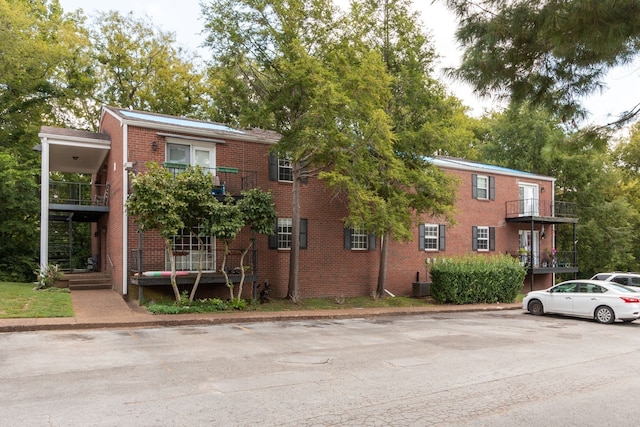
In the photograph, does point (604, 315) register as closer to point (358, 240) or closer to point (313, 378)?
point (358, 240)

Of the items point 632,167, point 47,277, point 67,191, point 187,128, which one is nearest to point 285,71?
point 187,128

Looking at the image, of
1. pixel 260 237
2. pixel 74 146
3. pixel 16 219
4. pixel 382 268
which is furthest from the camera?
pixel 16 219

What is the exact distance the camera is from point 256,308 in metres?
16.5

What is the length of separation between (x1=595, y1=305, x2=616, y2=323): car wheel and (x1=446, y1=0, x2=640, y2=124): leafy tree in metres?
11.5

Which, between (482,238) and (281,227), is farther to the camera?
(482,238)

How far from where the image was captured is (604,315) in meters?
16.1

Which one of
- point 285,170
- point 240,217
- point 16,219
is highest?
point 285,170

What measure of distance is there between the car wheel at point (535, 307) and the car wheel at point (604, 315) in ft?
6.63

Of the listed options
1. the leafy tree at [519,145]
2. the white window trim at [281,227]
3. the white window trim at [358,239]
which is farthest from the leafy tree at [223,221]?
the leafy tree at [519,145]

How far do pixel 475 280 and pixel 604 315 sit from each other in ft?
19.1

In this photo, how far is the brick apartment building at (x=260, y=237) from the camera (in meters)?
16.8

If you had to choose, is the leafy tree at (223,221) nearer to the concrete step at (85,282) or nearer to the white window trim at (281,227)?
the white window trim at (281,227)

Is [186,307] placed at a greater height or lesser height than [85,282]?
lesser

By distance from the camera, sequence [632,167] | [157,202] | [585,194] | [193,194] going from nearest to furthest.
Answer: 1. [157,202]
2. [193,194]
3. [585,194]
4. [632,167]
